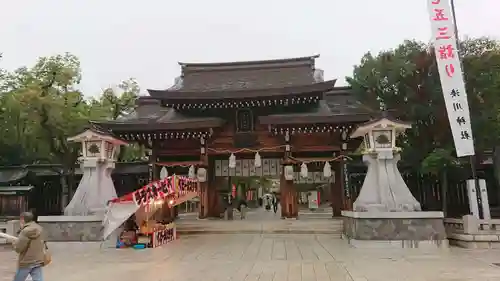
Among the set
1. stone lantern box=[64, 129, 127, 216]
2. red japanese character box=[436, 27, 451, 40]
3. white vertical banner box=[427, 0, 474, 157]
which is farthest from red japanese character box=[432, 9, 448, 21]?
stone lantern box=[64, 129, 127, 216]

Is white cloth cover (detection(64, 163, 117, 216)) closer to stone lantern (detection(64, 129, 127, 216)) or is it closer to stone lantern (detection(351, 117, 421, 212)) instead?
stone lantern (detection(64, 129, 127, 216))

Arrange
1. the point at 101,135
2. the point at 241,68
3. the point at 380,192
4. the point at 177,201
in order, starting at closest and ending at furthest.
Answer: the point at 380,192 → the point at 101,135 → the point at 177,201 → the point at 241,68

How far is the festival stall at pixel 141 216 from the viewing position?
37.9 feet

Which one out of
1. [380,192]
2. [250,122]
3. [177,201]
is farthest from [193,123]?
[380,192]

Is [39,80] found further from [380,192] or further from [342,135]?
[380,192]

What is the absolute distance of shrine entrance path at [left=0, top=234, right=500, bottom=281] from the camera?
7.57 meters

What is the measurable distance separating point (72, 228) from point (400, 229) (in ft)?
34.5

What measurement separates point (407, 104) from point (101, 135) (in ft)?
46.0

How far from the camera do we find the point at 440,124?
17.9m

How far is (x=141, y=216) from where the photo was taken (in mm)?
12398

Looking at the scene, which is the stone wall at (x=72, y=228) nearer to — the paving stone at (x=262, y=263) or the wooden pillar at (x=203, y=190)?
the paving stone at (x=262, y=263)

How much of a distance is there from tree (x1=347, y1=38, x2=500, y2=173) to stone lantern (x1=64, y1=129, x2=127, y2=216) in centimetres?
1176

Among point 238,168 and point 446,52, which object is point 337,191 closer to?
point 238,168

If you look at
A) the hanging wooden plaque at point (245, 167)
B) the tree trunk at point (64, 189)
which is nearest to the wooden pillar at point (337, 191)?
the hanging wooden plaque at point (245, 167)
